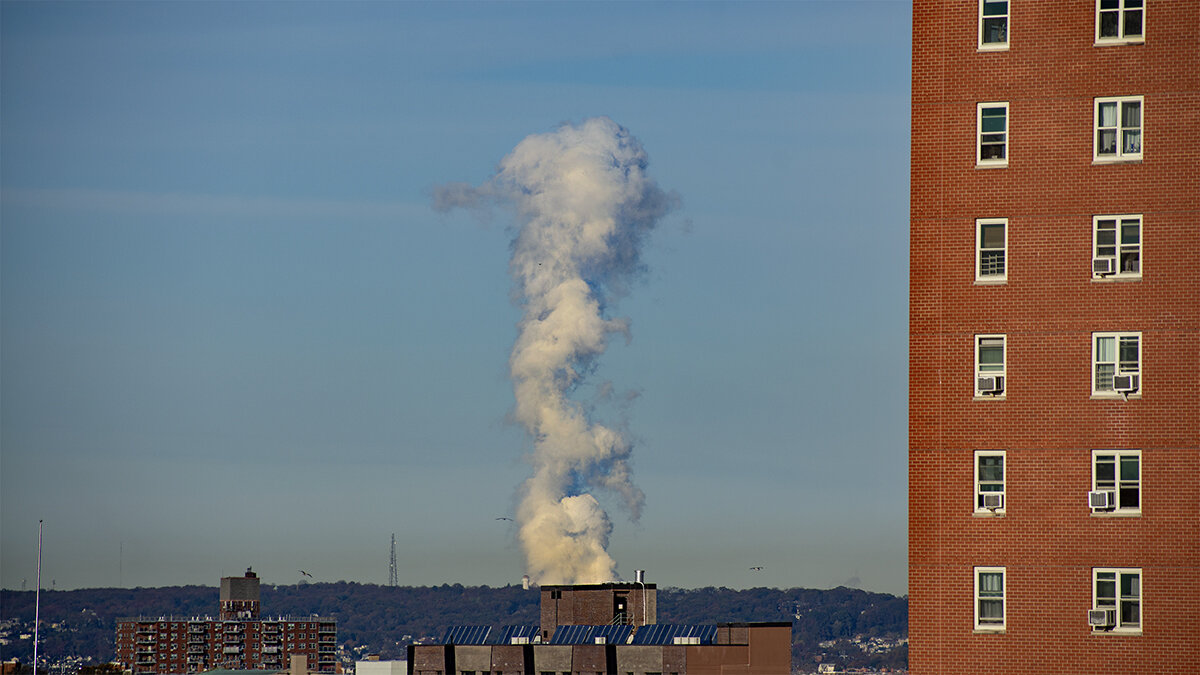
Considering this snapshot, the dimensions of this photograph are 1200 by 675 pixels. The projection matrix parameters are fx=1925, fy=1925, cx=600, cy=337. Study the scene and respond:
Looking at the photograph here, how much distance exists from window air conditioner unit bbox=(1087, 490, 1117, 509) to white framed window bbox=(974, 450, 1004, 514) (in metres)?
2.31

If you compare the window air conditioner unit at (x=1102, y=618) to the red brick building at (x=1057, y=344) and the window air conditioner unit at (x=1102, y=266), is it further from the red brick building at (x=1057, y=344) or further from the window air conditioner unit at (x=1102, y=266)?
the window air conditioner unit at (x=1102, y=266)

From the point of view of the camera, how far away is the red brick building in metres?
49.3

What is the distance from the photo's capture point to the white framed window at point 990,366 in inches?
1987

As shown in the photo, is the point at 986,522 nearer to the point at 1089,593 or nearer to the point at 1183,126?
the point at 1089,593

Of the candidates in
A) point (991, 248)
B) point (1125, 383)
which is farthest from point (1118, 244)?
point (1125, 383)

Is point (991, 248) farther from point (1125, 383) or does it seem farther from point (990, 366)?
point (1125, 383)

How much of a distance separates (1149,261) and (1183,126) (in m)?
3.70

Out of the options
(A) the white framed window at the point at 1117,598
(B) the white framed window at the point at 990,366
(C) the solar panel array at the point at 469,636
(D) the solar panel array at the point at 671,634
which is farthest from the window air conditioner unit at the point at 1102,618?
(C) the solar panel array at the point at 469,636

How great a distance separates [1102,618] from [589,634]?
237ft

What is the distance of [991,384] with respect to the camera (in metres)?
50.4

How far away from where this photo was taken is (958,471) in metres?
50.7

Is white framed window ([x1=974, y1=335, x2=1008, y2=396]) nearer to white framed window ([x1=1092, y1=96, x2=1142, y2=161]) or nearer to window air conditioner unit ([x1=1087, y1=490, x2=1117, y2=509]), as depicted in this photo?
window air conditioner unit ([x1=1087, y1=490, x2=1117, y2=509])

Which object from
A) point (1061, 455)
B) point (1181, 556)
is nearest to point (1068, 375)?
point (1061, 455)

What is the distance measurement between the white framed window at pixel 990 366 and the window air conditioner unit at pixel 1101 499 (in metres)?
3.52
